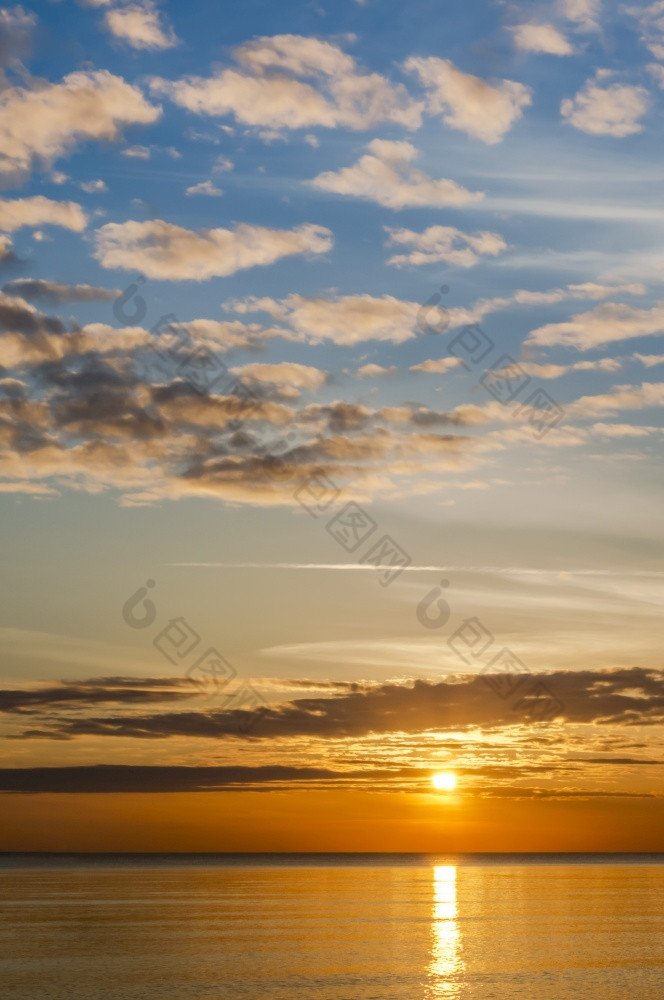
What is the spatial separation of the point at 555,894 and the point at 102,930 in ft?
232

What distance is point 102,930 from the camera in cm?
7606

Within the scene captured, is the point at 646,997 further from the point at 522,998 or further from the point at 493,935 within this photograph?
the point at 493,935

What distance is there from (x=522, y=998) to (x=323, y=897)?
77.6 meters

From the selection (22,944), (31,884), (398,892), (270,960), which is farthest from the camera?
(31,884)

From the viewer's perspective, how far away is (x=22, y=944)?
6569 cm

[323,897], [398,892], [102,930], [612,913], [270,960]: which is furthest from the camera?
[398,892]

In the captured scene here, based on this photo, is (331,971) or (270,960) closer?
(331,971)

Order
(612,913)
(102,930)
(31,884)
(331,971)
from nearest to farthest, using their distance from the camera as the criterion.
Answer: (331,971), (102,930), (612,913), (31,884)

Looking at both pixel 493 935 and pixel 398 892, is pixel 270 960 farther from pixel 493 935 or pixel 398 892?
pixel 398 892

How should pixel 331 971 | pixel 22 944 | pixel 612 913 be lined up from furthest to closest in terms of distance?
1. pixel 612 913
2. pixel 22 944
3. pixel 331 971

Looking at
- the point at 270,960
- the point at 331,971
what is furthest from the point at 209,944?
the point at 331,971

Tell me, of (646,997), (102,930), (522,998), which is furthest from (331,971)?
(102,930)

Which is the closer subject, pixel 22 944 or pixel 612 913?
pixel 22 944

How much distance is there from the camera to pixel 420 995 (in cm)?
4966
